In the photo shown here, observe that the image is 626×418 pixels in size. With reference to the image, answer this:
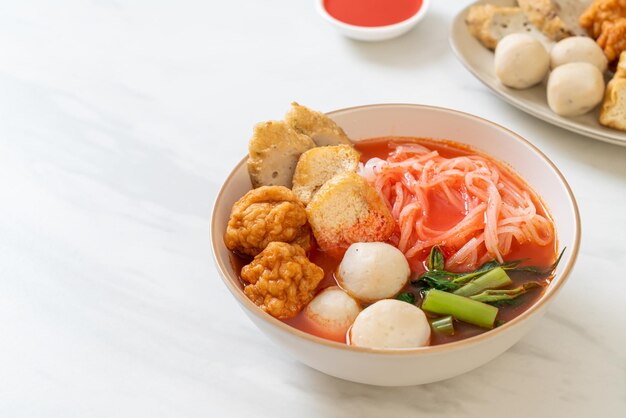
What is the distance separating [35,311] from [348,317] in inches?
38.9

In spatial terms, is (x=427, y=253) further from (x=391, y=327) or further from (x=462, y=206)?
(x=391, y=327)

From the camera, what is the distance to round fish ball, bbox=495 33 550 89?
2.68 meters

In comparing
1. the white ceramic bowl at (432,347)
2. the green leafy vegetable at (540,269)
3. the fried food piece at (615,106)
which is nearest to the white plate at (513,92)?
the fried food piece at (615,106)

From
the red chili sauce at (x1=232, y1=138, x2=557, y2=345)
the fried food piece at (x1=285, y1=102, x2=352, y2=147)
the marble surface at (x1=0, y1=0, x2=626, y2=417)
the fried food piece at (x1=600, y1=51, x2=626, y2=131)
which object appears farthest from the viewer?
A: the fried food piece at (x1=600, y1=51, x2=626, y2=131)

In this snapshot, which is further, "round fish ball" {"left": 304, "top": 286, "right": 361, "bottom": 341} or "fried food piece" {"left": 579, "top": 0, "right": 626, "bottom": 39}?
"fried food piece" {"left": 579, "top": 0, "right": 626, "bottom": 39}

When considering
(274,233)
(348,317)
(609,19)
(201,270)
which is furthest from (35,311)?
(609,19)

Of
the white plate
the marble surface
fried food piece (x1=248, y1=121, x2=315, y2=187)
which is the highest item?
fried food piece (x1=248, y1=121, x2=315, y2=187)

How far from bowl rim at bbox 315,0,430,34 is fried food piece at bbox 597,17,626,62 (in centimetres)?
75

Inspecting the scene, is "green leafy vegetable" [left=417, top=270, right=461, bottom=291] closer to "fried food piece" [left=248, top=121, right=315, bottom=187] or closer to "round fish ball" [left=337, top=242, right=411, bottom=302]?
"round fish ball" [left=337, top=242, right=411, bottom=302]

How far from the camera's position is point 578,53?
2709 mm

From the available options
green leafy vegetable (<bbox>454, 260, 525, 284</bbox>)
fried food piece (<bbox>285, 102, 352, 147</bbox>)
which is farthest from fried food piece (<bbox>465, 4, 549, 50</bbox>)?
green leafy vegetable (<bbox>454, 260, 525, 284</bbox>)

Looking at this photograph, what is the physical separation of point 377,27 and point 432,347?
191 cm

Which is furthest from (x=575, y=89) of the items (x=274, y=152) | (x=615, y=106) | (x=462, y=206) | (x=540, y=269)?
(x=274, y=152)

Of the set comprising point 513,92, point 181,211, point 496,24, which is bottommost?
point 181,211
